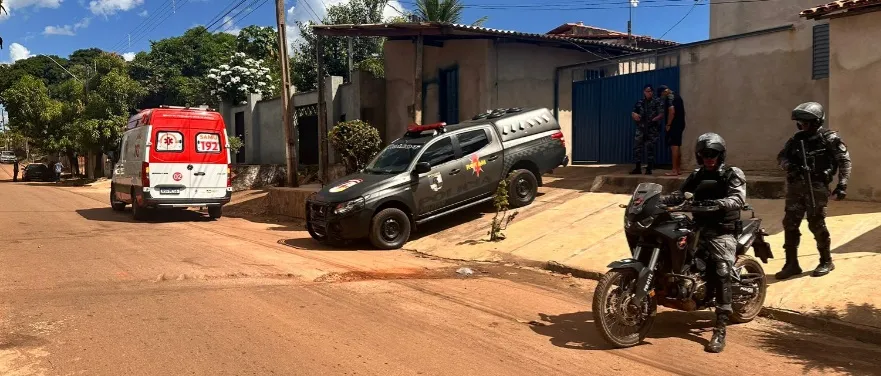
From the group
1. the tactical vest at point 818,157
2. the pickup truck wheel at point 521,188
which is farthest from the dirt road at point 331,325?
the pickup truck wheel at point 521,188

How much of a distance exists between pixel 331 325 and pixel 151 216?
37.5 ft

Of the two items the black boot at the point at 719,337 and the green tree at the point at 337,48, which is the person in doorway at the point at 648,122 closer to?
the black boot at the point at 719,337

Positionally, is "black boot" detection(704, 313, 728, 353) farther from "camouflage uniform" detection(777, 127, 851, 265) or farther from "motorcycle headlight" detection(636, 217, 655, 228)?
"camouflage uniform" detection(777, 127, 851, 265)

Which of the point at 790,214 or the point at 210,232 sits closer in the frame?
the point at 790,214

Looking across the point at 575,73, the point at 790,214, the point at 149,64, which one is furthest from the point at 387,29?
the point at 149,64

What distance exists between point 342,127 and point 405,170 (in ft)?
15.9

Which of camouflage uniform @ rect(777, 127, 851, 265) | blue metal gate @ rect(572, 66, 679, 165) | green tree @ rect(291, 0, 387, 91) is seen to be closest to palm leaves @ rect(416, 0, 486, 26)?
green tree @ rect(291, 0, 387, 91)

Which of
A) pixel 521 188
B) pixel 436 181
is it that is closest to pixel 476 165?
pixel 436 181

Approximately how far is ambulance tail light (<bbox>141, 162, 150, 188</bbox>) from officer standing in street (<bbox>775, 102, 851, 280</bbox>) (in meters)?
12.0

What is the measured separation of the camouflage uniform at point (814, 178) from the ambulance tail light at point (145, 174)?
12026 mm

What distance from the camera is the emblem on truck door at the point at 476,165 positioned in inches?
415

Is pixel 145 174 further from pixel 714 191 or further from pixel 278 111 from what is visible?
pixel 714 191

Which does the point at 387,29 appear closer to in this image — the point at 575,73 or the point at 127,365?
the point at 575,73

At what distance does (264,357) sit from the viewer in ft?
13.6
